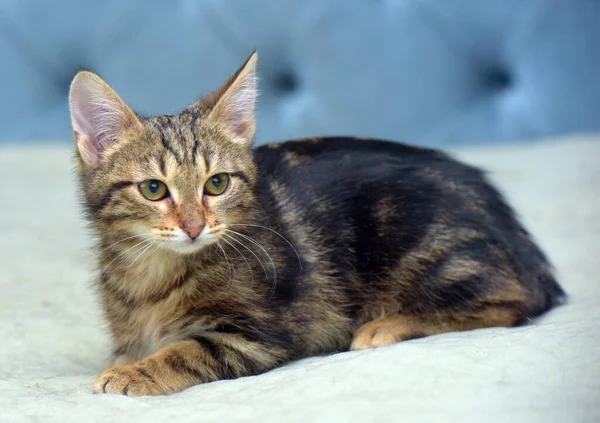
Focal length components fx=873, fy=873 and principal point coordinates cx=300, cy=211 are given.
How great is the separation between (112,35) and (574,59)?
2.11m

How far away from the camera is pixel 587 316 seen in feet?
6.80

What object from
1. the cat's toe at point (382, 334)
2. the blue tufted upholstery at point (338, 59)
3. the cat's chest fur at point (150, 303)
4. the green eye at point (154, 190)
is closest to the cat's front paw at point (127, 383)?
the cat's chest fur at point (150, 303)

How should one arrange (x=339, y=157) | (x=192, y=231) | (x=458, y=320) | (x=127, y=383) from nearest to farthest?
(x=127, y=383) → (x=192, y=231) → (x=458, y=320) → (x=339, y=157)

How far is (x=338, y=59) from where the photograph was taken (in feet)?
13.2

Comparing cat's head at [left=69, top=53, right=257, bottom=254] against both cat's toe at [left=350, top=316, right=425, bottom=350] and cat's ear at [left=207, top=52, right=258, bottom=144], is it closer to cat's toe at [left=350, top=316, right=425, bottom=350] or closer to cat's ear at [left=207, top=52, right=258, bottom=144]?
cat's ear at [left=207, top=52, right=258, bottom=144]

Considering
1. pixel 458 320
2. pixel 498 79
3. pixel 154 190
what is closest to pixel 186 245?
pixel 154 190

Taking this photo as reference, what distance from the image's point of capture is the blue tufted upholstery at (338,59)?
12.9 feet

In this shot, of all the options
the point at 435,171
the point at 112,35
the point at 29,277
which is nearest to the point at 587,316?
the point at 435,171

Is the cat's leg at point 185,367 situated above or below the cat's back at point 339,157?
below

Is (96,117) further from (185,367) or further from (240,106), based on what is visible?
(185,367)

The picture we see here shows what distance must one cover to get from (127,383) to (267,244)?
0.51m

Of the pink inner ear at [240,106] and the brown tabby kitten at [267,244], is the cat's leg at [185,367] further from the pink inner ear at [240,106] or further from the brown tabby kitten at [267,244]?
the pink inner ear at [240,106]

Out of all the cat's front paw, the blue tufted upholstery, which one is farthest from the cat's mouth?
the blue tufted upholstery

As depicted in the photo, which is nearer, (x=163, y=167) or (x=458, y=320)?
(x=163, y=167)
